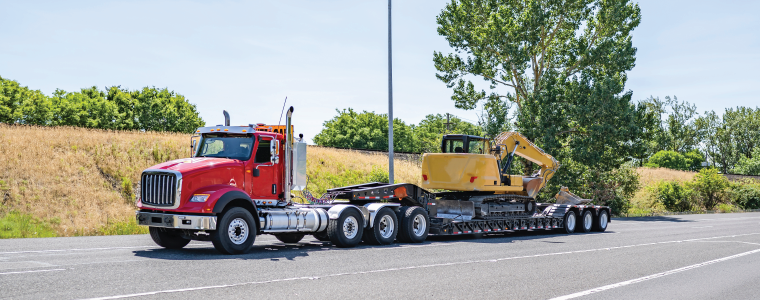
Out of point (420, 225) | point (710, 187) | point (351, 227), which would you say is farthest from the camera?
point (710, 187)

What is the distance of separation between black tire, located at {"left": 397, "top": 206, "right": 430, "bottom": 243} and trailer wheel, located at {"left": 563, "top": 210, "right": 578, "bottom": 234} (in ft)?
21.6

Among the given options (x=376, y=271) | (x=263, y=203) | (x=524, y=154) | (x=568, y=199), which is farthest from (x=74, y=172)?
(x=568, y=199)

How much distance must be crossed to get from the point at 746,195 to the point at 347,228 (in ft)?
158

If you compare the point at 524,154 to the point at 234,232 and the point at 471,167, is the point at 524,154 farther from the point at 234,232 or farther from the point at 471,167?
the point at 234,232

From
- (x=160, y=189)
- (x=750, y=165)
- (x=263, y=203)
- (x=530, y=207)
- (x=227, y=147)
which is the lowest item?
(x=530, y=207)

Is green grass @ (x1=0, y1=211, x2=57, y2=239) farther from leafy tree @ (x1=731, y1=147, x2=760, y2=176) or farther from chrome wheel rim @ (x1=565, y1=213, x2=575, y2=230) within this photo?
leafy tree @ (x1=731, y1=147, x2=760, y2=176)

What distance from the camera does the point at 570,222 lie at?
20.6 meters

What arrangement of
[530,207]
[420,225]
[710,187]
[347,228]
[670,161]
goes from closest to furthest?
[347,228] → [420,225] → [530,207] → [710,187] → [670,161]

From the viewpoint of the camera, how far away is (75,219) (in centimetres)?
2038

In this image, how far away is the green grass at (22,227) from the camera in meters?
17.2

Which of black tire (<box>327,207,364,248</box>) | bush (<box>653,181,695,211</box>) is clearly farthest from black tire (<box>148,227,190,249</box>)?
bush (<box>653,181,695,211</box>)

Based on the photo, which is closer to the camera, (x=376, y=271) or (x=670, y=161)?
(x=376, y=271)

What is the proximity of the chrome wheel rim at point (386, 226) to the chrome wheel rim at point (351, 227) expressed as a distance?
3.18ft

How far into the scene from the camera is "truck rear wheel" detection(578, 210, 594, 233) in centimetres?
2097
